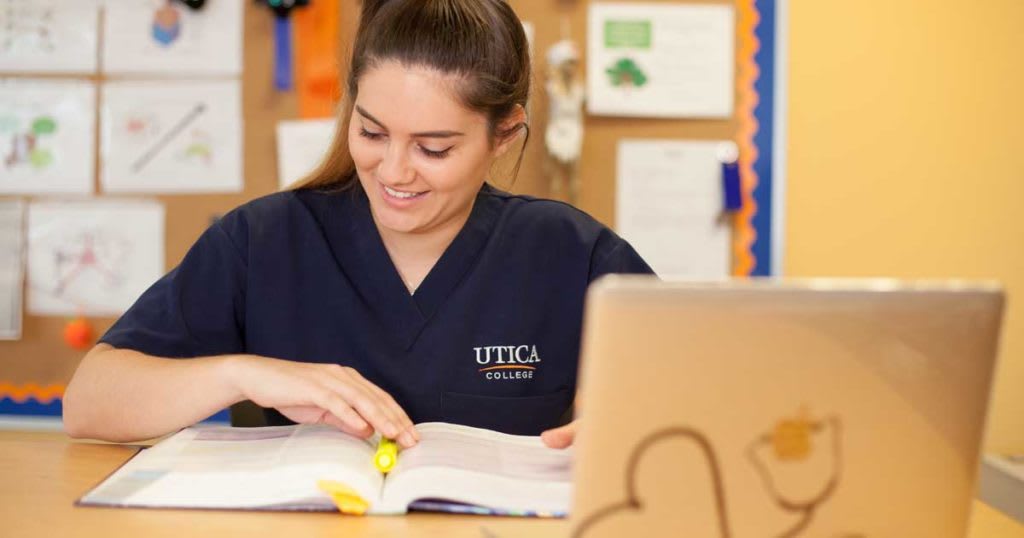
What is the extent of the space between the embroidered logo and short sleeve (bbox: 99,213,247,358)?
0.92 ft

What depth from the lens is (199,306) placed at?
1102mm

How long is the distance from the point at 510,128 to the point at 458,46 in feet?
0.42

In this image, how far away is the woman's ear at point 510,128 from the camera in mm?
1125

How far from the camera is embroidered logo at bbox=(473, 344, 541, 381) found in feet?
3.66

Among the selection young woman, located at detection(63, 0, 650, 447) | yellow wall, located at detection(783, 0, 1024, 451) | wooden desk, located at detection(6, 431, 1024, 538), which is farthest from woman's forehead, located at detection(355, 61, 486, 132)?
yellow wall, located at detection(783, 0, 1024, 451)

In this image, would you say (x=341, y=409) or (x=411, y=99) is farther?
(x=411, y=99)

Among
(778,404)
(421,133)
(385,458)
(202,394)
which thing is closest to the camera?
(778,404)

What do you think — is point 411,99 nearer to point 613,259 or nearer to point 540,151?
point 613,259

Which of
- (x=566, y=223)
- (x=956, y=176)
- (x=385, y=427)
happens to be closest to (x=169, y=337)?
(x=385, y=427)

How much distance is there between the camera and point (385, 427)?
80 centimetres

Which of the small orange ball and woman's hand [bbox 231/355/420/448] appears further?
the small orange ball

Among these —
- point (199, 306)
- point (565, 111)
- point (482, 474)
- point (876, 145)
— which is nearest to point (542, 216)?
point (199, 306)

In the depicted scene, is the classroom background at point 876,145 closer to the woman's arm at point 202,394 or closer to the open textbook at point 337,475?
the woman's arm at point 202,394

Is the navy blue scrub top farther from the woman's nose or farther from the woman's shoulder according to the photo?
the woman's nose
